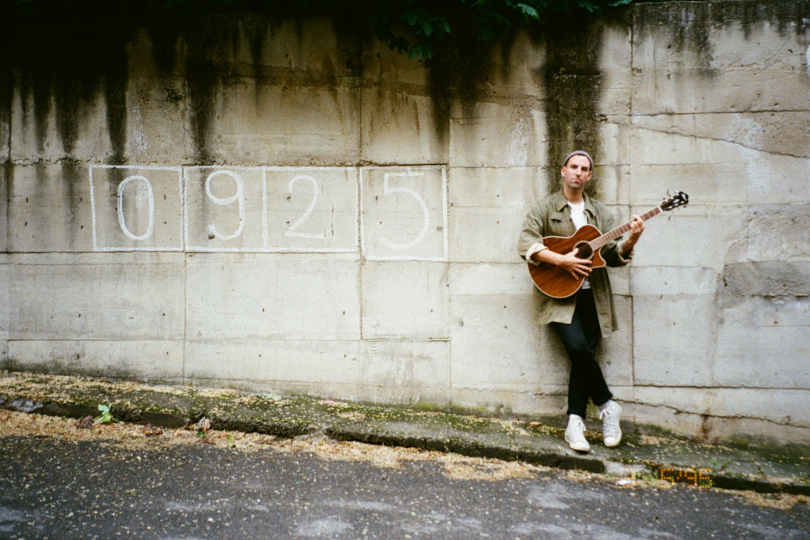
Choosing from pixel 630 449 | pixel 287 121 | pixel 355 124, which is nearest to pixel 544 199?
pixel 355 124

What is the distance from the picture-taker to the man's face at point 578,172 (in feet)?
12.2

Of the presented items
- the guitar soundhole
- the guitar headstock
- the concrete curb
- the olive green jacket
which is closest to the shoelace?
the concrete curb

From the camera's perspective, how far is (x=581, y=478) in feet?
11.3

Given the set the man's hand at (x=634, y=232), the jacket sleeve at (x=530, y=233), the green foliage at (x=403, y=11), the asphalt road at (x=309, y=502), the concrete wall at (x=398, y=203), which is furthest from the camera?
the concrete wall at (x=398, y=203)

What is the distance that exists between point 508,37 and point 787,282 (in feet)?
10.0

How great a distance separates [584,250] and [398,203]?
61.9 inches

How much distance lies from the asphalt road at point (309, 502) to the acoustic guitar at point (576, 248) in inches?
52.6

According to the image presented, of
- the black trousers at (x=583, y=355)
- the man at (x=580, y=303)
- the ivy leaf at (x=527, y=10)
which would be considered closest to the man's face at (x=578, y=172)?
the man at (x=580, y=303)

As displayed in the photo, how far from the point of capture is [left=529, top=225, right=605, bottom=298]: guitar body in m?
3.62

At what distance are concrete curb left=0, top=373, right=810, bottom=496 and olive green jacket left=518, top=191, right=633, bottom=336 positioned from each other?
925 millimetres

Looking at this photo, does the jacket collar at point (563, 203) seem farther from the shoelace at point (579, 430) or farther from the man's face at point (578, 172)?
the shoelace at point (579, 430)

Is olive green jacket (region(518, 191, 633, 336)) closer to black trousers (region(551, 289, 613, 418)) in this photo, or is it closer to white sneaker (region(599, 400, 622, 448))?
black trousers (region(551, 289, 613, 418))

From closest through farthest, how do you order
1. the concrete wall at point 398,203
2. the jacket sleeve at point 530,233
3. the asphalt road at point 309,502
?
the asphalt road at point 309,502 < the jacket sleeve at point 530,233 < the concrete wall at point 398,203

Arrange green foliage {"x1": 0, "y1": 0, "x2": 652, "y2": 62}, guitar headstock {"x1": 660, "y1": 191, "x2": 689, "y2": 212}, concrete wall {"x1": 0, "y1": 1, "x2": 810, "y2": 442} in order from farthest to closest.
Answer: concrete wall {"x1": 0, "y1": 1, "x2": 810, "y2": 442}
green foliage {"x1": 0, "y1": 0, "x2": 652, "y2": 62}
guitar headstock {"x1": 660, "y1": 191, "x2": 689, "y2": 212}
